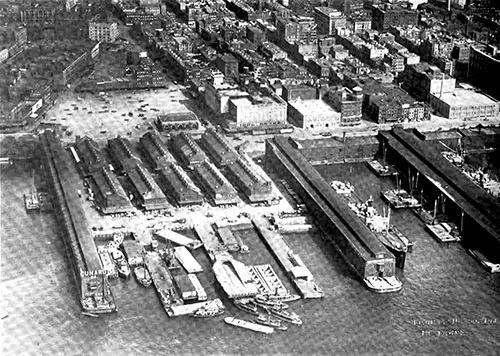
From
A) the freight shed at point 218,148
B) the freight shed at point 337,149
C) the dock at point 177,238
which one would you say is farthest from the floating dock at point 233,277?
the freight shed at point 337,149

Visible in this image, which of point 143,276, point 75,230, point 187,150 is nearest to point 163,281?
point 143,276

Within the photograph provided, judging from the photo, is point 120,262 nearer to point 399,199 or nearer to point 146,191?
point 146,191

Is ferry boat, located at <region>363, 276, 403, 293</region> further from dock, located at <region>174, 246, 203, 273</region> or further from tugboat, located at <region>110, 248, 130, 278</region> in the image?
tugboat, located at <region>110, 248, 130, 278</region>

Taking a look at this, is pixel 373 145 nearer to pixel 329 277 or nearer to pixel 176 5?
pixel 329 277

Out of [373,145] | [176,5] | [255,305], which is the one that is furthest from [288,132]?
[176,5]

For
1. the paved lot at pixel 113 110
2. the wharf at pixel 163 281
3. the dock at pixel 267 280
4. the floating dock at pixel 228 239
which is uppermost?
the paved lot at pixel 113 110

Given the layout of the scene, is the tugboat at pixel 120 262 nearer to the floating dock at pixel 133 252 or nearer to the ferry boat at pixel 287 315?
the floating dock at pixel 133 252

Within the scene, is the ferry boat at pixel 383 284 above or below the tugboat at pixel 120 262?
below
